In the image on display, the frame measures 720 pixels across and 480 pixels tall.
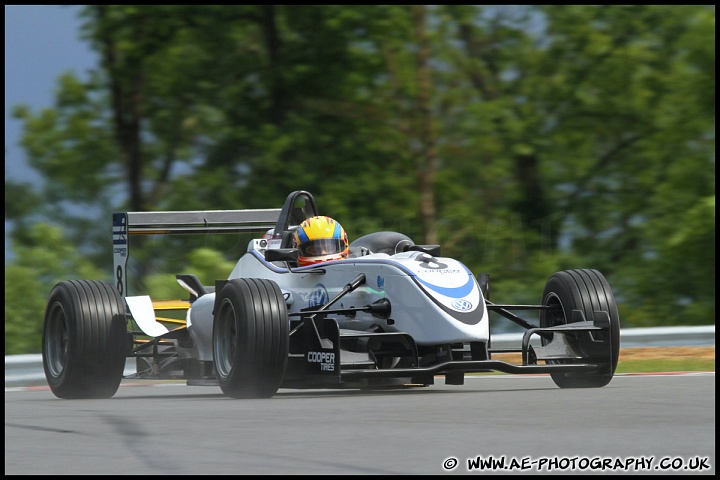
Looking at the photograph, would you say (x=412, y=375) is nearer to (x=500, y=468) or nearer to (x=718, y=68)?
(x=500, y=468)

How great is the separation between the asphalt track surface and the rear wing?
99.5 inches

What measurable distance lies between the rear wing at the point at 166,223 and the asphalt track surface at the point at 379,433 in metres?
2.53

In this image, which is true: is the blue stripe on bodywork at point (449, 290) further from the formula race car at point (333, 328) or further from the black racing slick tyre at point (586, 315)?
the black racing slick tyre at point (586, 315)

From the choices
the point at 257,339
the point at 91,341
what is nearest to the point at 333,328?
the point at 257,339

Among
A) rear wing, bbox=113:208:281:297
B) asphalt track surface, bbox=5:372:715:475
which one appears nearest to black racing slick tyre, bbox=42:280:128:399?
asphalt track surface, bbox=5:372:715:475

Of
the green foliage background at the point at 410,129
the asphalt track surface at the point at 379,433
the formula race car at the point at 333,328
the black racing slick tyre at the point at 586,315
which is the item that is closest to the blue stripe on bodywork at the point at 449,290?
the formula race car at the point at 333,328

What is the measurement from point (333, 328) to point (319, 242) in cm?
195

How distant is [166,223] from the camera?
12.9 meters

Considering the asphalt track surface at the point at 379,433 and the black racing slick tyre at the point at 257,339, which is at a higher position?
the black racing slick tyre at the point at 257,339

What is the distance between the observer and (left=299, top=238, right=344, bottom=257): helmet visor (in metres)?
11.4

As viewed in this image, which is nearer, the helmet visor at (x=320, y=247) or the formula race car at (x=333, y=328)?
the formula race car at (x=333, y=328)

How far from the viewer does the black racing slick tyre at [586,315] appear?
10.3 m

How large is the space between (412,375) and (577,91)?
15.6 meters

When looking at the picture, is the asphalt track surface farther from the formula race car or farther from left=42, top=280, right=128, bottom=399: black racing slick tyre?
left=42, top=280, right=128, bottom=399: black racing slick tyre
